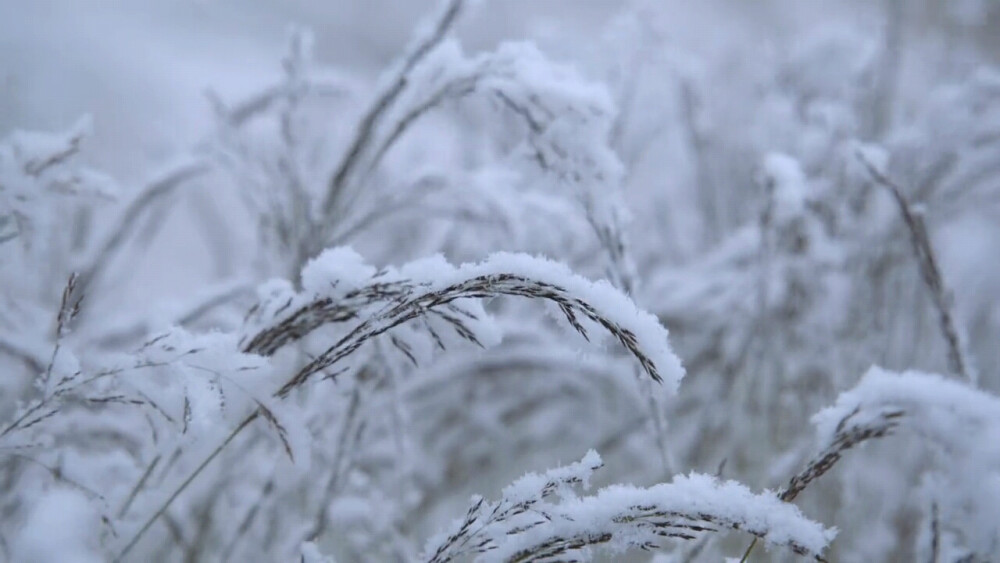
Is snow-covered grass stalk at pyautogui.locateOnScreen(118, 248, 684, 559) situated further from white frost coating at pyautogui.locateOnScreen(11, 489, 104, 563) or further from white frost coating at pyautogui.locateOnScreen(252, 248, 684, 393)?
white frost coating at pyautogui.locateOnScreen(11, 489, 104, 563)

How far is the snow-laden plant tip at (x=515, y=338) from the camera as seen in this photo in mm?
629

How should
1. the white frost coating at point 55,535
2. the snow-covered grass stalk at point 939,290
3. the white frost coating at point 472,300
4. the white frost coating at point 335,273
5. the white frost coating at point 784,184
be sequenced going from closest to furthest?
the white frost coating at point 55,535
the white frost coating at point 472,300
the white frost coating at point 335,273
the snow-covered grass stalk at point 939,290
the white frost coating at point 784,184

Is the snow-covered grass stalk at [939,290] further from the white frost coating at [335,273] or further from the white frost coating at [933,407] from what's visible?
the white frost coating at [335,273]

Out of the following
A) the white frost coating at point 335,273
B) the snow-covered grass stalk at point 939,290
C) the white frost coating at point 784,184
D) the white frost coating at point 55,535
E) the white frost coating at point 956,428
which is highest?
the white frost coating at point 784,184

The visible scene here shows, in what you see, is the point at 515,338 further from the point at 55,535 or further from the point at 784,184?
the point at 55,535

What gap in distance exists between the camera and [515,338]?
56.7 inches

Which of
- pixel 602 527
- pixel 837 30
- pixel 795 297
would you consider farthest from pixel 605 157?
pixel 837 30

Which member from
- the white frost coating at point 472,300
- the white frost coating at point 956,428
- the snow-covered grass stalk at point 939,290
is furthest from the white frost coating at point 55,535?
the snow-covered grass stalk at point 939,290

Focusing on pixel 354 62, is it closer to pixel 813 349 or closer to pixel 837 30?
pixel 837 30

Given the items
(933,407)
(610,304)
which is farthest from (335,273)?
(933,407)

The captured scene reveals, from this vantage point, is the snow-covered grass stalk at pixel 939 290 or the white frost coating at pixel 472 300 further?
the snow-covered grass stalk at pixel 939 290

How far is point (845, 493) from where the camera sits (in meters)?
1.32

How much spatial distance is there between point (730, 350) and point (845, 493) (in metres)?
0.48

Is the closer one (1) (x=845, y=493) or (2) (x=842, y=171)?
(1) (x=845, y=493)
